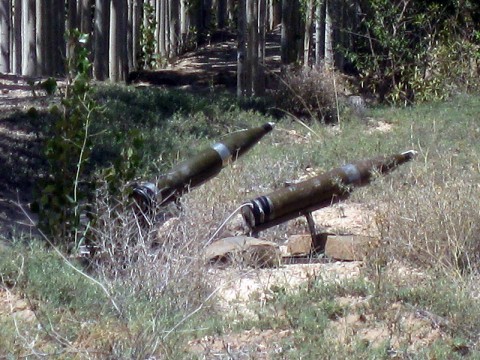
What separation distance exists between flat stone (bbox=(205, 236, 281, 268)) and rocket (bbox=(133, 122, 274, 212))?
49 centimetres

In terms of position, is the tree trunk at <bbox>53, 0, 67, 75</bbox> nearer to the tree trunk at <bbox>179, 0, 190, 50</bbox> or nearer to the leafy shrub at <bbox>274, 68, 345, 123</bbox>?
the leafy shrub at <bbox>274, 68, 345, 123</bbox>

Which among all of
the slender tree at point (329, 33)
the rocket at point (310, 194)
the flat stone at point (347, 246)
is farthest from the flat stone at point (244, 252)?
the slender tree at point (329, 33)

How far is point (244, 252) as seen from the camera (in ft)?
22.4

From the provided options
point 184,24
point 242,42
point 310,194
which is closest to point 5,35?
point 242,42

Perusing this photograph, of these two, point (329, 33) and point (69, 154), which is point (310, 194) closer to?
point (69, 154)

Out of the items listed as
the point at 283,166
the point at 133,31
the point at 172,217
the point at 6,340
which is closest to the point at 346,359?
the point at 6,340

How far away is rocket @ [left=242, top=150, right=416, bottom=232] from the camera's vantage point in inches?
291

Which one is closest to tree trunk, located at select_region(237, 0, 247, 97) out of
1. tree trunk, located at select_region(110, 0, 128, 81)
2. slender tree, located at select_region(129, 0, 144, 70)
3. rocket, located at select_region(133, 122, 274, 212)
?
tree trunk, located at select_region(110, 0, 128, 81)

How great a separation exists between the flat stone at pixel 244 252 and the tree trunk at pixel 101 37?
1523 cm

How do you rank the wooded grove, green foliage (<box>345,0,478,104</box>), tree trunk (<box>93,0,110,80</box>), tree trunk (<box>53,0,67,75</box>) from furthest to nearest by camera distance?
1. tree trunk (<box>53,0,67,75</box>)
2. tree trunk (<box>93,0,110,80</box>)
3. the wooded grove
4. green foliage (<box>345,0,478,104</box>)

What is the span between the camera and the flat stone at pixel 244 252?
6781 millimetres

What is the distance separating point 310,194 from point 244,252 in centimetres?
101

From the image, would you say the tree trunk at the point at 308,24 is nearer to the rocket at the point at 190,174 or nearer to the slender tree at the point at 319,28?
the slender tree at the point at 319,28

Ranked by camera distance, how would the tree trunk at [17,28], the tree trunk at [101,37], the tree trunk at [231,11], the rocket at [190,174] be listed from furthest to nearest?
the tree trunk at [231,11] → the tree trunk at [17,28] → the tree trunk at [101,37] → the rocket at [190,174]
